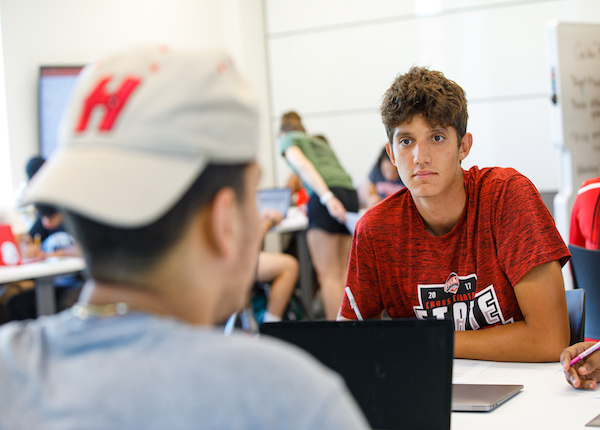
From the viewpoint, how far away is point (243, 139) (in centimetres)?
57

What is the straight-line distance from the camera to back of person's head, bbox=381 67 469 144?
5.42 ft

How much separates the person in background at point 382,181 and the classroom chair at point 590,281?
292cm

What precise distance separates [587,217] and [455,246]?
0.99 meters

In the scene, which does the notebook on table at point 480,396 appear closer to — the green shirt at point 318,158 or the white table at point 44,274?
the white table at point 44,274

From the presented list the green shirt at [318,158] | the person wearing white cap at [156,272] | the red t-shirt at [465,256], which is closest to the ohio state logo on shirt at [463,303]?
the red t-shirt at [465,256]

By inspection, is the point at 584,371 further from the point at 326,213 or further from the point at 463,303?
the point at 326,213

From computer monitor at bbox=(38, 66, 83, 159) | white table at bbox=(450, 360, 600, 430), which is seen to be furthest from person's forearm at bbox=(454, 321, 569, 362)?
computer monitor at bbox=(38, 66, 83, 159)

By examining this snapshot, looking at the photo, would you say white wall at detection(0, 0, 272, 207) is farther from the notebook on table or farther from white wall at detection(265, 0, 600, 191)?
the notebook on table

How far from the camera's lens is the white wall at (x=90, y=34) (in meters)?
4.93

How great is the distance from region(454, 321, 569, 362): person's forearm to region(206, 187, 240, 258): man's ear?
1.04 meters

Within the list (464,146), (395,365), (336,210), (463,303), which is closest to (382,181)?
(336,210)

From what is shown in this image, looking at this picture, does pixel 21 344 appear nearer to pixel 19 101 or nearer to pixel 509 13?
pixel 19 101

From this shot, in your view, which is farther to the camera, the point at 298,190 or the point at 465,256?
the point at 298,190

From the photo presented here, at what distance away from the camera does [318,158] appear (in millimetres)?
4129
